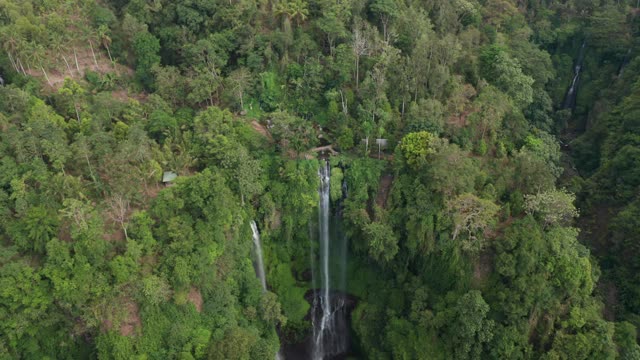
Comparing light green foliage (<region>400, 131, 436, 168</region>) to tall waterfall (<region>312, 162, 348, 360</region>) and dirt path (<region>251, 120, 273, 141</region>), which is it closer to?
tall waterfall (<region>312, 162, 348, 360</region>)

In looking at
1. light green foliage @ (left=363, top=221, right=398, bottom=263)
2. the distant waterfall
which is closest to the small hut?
light green foliage @ (left=363, top=221, right=398, bottom=263)

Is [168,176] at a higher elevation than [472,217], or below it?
higher

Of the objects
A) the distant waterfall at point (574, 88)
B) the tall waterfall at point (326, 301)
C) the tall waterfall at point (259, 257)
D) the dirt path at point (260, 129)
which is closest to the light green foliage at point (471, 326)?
the tall waterfall at point (326, 301)

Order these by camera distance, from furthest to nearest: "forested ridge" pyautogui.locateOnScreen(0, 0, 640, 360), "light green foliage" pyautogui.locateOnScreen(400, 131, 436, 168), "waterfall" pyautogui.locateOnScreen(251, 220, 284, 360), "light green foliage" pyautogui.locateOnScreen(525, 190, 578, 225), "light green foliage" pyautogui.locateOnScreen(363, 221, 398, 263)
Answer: "waterfall" pyautogui.locateOnScreen(251, 220, 284, 360)
"light green foliage" pyautogui.locateOnScreen(400, 131, 436, 168)
"light green foliage" pyautogui.locateOnScreen(363, 221, 398, 263)
"light green foliage" pyautogui.locateOnScreen(525, 190, 578, 225)
"forested ridge" pyautogui.locateOnScreen(0, 0, 640, 360)

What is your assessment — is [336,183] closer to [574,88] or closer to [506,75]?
[506,75]

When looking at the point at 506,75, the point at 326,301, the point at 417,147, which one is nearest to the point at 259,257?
the point at 326,301

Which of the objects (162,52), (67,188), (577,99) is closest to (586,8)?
(577,99)

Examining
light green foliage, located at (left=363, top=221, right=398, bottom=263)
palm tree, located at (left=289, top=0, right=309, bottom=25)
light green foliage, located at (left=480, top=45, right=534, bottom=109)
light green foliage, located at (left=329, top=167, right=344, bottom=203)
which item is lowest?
light green foliage, located at (left=363, top=221, right=398, bottom=263)
